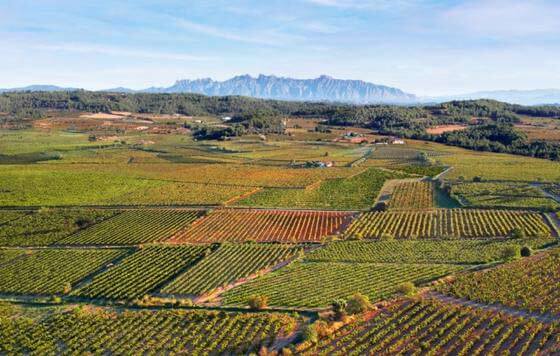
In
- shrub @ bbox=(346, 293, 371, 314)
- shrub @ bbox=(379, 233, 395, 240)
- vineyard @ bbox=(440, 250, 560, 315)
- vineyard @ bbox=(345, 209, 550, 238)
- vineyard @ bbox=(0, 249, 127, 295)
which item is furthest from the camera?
vineyard @ bbox=(345, 209, 550, 238)

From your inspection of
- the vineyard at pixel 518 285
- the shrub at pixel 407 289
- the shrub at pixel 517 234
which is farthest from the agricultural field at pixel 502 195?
the shrub at pixel 407 289

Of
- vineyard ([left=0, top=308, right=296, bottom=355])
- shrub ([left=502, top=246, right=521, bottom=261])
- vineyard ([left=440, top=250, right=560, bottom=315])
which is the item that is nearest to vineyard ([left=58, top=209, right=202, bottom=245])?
vineyard ([left=0, top=308, right=296, bottom=355])

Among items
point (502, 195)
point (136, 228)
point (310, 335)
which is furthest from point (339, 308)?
point (502, 195)

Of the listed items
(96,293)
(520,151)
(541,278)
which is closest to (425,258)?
(541,278)

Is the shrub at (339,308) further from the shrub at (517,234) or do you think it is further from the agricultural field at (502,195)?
the agricultural field at (502,195)

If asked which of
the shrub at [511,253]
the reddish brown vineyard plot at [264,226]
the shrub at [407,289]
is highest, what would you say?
the shrub at [511,253]

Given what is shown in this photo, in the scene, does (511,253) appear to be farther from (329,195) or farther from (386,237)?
(329,195)

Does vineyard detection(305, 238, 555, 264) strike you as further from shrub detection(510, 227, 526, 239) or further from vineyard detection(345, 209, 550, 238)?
vineyard detection(345, 209, 550, 238)
